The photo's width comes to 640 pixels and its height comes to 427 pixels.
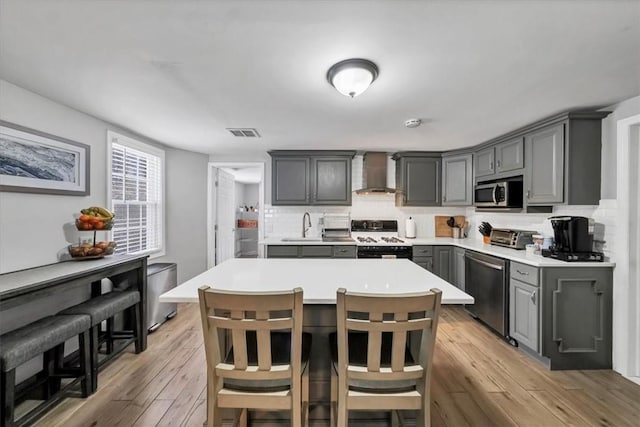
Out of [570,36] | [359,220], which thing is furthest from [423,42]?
[359,220]

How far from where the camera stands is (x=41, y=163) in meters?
2.17

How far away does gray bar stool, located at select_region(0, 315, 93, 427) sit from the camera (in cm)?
149

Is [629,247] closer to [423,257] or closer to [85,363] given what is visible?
[423,257]

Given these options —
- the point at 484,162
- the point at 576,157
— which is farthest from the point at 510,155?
the point at 576,157

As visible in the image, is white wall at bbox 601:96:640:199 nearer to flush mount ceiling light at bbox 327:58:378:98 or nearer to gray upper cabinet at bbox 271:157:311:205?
flush mount ceiling light at bbox 327:58:378:98

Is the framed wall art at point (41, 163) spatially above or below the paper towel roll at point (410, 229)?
above

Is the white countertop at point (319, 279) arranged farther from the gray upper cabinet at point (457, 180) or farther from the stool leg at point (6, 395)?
the gray upper cabinet at point (457, 180)

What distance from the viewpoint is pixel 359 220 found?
14.6ft

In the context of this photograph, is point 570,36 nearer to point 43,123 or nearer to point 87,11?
point 87,11

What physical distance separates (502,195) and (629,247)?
44.3 inches

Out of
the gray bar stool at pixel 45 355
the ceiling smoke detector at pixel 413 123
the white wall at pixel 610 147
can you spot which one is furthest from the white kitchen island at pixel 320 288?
the white wall at pixel 610 147

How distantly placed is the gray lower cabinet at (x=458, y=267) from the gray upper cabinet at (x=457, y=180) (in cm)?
72

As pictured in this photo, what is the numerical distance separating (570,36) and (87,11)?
95.3 inches

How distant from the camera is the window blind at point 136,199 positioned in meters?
3.15
